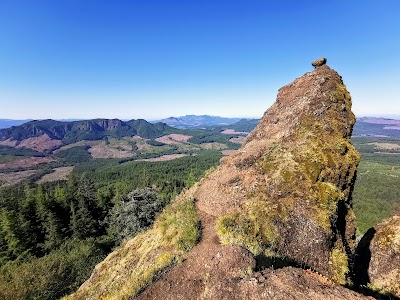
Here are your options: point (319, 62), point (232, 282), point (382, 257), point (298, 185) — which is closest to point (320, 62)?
point (319, 62)

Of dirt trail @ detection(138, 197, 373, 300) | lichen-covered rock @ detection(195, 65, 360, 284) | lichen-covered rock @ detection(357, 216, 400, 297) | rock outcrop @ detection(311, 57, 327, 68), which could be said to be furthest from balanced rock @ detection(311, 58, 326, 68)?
dirt trail @ detection(138, 197, 373, 300)

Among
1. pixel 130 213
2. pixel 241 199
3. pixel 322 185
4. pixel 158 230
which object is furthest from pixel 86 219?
pixel 322 185

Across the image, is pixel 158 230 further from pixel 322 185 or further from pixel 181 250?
pixel 322 185

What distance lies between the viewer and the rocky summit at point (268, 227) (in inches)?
496

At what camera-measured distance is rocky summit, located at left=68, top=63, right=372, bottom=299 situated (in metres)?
12.6

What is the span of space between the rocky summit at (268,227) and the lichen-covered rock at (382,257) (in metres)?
1.20

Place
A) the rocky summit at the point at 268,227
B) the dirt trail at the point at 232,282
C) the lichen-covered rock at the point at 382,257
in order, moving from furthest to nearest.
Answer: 1. the lichen-covered rock at the point at 382,257
2. the rocky summit at the point at 268,227
3. the dirt trail at the point at 232,282

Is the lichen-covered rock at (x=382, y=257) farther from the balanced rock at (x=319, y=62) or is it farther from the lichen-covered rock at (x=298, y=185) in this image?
the balanced rock at (x=319, y=62)

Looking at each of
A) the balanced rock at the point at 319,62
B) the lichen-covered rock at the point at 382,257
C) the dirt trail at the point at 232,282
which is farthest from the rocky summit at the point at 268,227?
the balanced rock at the point at 319,62

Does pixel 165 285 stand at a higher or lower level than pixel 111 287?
higher

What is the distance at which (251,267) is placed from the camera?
44.2 feet

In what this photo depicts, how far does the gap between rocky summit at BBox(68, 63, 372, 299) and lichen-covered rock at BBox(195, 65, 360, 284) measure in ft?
0.26

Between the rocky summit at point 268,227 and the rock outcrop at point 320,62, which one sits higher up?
the rock outcrop at point 320,62

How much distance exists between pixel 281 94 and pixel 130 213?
3393cm
